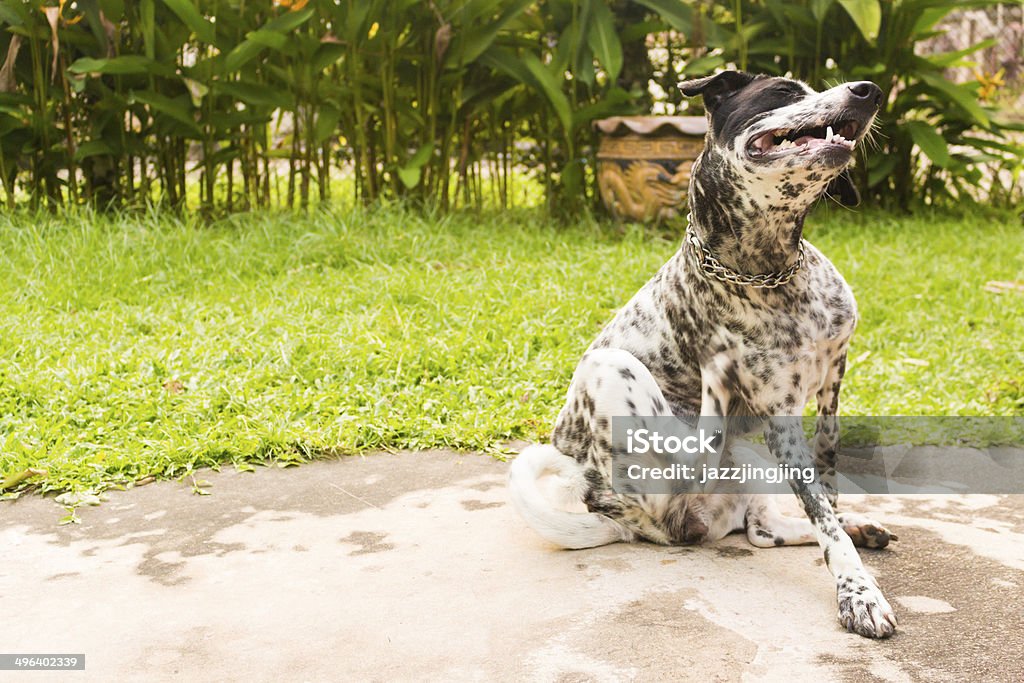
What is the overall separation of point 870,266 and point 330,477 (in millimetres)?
3740

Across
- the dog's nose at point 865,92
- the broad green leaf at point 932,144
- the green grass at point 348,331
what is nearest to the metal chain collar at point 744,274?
the dog's nose at point 865,92

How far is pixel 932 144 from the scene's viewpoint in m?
7.23

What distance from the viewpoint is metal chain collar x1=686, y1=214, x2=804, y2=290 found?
2.58 metres

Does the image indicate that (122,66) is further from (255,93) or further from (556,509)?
(556,509)

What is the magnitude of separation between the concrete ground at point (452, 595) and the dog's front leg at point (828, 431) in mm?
221

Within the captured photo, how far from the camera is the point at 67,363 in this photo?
4.42 metres

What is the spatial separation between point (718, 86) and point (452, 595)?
144 cm

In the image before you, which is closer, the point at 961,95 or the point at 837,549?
the point at 837,549

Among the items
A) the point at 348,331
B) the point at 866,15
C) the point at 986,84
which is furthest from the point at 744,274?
the point at 986,84

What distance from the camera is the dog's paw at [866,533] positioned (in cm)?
287

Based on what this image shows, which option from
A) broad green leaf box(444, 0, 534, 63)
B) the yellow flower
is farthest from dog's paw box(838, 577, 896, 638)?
the yellow flower

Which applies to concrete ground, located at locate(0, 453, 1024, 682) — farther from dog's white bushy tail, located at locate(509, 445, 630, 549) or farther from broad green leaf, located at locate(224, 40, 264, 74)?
broad green leaf, located at locate(224, 40, 264, 74)

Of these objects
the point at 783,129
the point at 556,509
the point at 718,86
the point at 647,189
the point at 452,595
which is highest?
the point at 718,86

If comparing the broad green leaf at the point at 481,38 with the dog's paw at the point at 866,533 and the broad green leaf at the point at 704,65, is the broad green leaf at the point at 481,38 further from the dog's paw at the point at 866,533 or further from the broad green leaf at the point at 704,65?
the dog's paw at the point at 866,533
